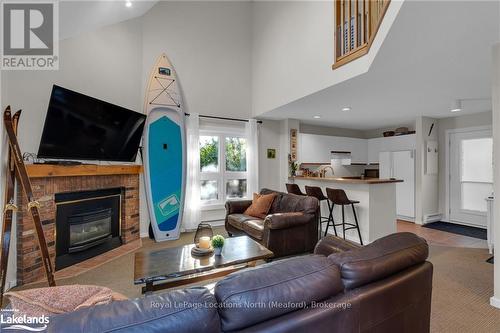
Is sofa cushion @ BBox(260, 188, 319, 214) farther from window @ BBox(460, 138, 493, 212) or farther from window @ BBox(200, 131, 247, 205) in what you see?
window @ BBox(460, 138, 493, 212)

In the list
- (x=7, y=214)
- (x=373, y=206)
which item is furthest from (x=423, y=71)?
(x=7, y=214)

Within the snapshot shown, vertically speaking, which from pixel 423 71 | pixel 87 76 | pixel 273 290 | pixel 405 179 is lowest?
pixel 273 290

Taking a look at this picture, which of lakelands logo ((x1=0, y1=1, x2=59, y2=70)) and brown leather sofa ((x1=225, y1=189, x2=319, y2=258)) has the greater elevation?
lakelands logo ((x1=0, y1=1, x2=59, y2=70))

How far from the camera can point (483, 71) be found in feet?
9.15

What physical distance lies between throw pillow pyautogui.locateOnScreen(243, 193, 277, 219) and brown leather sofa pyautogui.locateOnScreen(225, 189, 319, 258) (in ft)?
Answer: 0.33

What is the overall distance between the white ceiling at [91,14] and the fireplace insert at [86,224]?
1894mm

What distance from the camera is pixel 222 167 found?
5.06 m

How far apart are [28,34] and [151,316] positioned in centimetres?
299

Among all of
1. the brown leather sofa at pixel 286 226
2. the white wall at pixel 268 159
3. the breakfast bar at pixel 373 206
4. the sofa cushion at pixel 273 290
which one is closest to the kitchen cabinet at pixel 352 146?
the white wall at pixel 268 159

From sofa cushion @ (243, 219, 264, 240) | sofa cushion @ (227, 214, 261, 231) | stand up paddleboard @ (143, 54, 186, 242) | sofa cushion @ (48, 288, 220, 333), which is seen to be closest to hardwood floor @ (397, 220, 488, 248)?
sofa cushion @ (243, 219, 264, 240)

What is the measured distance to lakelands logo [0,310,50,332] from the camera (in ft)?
2.18

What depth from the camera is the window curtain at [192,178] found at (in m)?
4.52

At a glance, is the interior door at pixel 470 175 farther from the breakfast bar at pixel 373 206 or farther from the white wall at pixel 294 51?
the white wall at pixel 294 51

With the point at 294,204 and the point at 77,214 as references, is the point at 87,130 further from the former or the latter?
the point at 294,204
